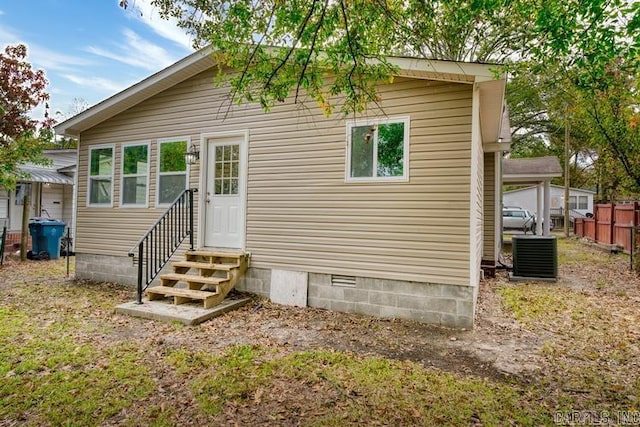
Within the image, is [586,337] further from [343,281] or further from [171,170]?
[171,170]

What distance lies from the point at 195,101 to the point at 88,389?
5398 millimetres

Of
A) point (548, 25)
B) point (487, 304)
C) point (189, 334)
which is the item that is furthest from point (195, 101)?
point (487, 304)

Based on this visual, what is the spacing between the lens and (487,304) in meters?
6.22

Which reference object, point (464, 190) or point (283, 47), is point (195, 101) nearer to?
point (283, 47)

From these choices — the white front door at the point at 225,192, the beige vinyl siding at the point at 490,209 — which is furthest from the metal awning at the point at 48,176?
the beige vinyl siding at the point at 490,209

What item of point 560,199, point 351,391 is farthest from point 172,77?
point 560,199

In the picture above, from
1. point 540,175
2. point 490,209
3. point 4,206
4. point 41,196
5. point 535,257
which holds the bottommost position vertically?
point 535,257

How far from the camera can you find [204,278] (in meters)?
5.91

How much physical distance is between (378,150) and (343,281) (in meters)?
2.09

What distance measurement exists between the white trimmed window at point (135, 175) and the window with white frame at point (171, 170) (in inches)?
14.6

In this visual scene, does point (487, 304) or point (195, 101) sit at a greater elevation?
point (195, 101)

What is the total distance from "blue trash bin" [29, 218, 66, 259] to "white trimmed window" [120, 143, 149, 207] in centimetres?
493

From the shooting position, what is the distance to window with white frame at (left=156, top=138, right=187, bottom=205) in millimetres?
7242

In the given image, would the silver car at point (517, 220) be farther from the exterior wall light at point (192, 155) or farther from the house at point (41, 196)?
the house at point (41, 196)
